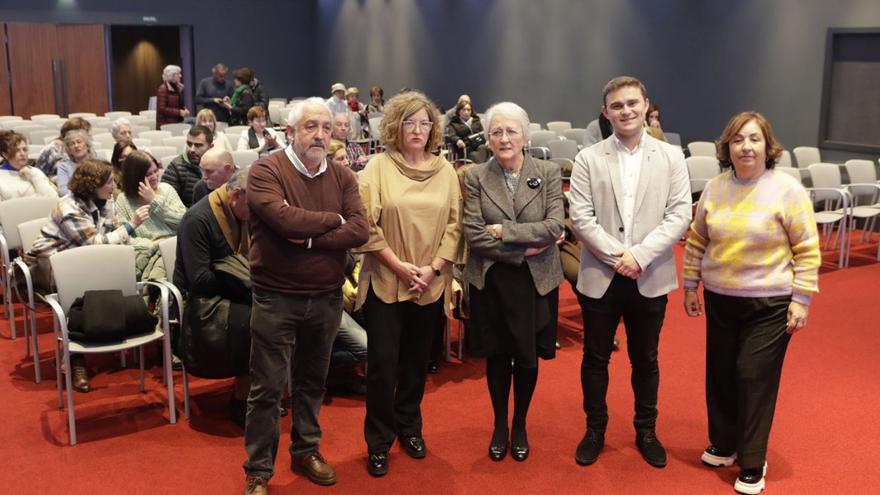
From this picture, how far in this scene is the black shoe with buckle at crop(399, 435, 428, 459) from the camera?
12.8ft

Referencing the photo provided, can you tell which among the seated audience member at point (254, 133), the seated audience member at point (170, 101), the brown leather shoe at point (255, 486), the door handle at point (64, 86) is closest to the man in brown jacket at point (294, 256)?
the brown leather shoe at point (255, 486)

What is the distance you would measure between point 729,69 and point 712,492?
8624mm

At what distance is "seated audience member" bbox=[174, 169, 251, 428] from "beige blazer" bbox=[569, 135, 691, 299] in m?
1.47

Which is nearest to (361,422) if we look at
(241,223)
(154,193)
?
(241,223)

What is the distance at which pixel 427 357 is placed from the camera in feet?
12.5

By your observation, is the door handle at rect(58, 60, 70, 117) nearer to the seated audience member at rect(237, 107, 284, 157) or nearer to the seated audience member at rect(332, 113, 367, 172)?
the seated audience member at rect(237, 107, 284, 157)

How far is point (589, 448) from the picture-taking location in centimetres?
387

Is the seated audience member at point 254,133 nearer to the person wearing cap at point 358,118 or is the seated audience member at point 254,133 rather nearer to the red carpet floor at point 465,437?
the person wearing cap at point 358,118

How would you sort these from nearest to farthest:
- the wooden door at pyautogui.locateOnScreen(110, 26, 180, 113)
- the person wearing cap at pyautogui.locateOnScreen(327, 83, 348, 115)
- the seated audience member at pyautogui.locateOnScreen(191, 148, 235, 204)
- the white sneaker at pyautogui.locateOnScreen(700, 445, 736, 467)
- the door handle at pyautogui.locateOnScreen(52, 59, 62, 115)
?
the white sneaker at pyautogui.locateOnScreen(700, 445, 736, 467) < the seated audience member at pyautogui.locateOnScreen(191, 148, 235, 204) < the person wearing cap at pyautogui.locateOnScreen(327, 83, 348, 115) < the door handle at pyautogui.locateOnScreen(52, 59, 62, 115) < the wooden door at pyautogui.locateOnScreen(110, 26, 180, 113)

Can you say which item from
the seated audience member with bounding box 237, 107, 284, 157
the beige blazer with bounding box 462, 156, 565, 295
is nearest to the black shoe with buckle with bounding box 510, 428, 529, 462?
the beige blazer with bounding box 462, 156, 565, 295

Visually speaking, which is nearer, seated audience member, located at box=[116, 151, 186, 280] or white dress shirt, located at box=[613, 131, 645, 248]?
white dress shirt, located at box=[613, 131, 645, 248]

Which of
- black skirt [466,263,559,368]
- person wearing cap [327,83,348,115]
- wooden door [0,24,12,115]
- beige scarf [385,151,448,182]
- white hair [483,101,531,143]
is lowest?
black skirt [466,263,559,368]

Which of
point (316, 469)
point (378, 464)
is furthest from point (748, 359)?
point (316, 469)

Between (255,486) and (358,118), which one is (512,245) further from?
(358,118)
